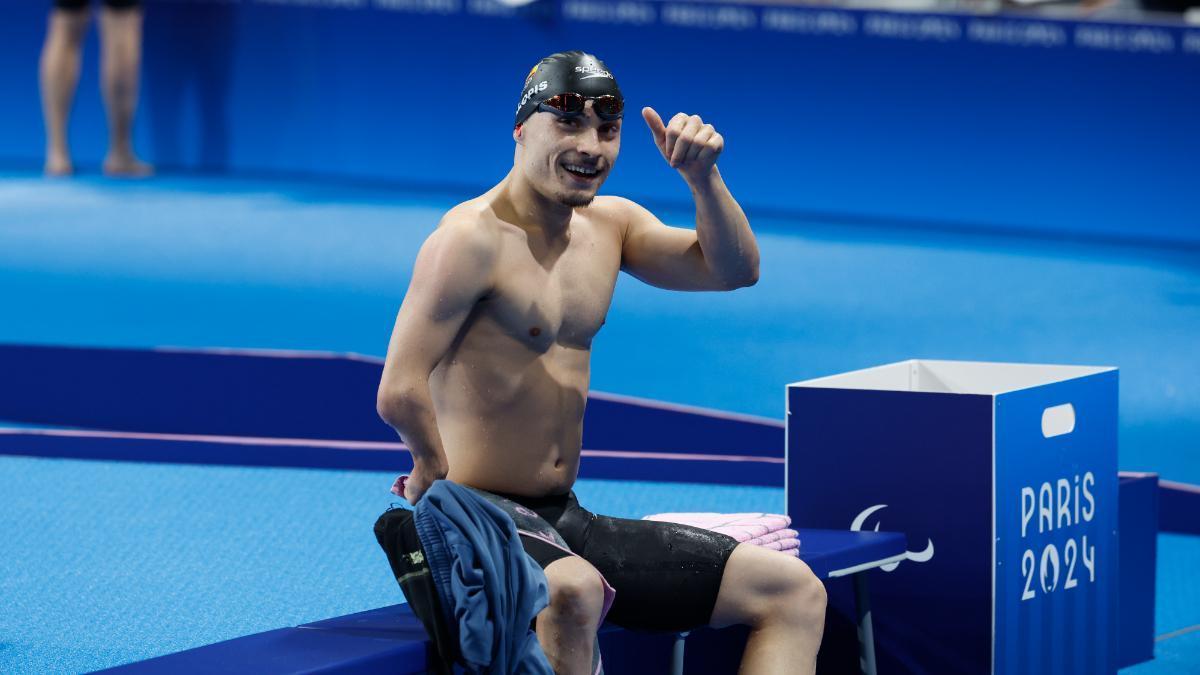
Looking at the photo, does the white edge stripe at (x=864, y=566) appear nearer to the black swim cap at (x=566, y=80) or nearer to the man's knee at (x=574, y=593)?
the man's knee at (x=574, y=593)

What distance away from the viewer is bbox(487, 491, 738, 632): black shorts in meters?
3.15

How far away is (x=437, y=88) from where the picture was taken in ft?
33.7

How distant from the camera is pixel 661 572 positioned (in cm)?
316

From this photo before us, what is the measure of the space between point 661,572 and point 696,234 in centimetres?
59

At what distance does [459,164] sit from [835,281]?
2865 millimetres

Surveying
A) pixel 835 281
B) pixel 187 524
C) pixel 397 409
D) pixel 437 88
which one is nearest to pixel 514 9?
pixel 437 88

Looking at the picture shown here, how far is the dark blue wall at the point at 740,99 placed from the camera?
28.3ft

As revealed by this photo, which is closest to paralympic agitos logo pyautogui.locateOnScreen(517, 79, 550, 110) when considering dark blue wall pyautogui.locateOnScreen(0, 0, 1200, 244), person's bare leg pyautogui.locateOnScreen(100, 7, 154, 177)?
dark blue wall pyautogui.locateOnScreen(0, 0, 1200, 244)

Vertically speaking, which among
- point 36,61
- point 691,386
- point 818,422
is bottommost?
point 691,386

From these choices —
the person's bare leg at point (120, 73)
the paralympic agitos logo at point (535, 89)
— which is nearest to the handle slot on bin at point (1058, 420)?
the paralympic agitos logo at point (535, 89)

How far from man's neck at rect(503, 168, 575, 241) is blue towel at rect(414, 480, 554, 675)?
1.70ft

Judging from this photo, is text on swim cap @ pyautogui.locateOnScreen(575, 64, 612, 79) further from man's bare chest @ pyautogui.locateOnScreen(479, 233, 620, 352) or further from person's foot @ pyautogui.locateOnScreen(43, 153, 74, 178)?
person's foot @ pyautogui.locateOnScreen(43, 153, 74, 178)

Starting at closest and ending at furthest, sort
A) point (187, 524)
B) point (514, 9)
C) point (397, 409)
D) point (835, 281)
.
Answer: point (397, 409) < point (187, 524) < point (835, 281) < point (514, 9)

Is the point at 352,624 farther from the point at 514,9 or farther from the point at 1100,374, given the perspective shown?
the point at 514,9
